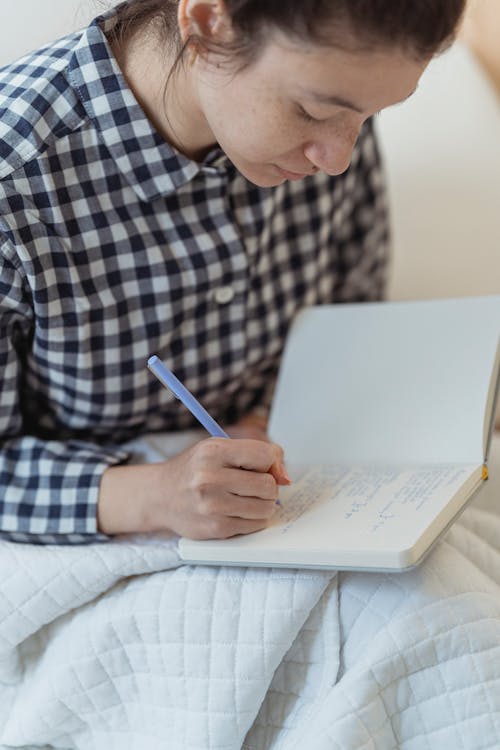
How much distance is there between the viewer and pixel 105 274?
0.76 m

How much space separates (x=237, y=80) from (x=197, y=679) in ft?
1.31

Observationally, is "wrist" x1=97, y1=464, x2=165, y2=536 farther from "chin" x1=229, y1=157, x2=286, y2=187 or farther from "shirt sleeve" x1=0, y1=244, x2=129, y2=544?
"chin" x1=229, y1=157, x2=286, y2=187

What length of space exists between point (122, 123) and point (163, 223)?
0.09 meters

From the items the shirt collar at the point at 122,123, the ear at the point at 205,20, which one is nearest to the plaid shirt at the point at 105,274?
the shirt collar at the point at 122,123

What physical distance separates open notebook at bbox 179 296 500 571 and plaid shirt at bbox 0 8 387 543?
0.07m

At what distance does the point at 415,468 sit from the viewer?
74cm

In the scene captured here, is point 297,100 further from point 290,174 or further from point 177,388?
point 177,388

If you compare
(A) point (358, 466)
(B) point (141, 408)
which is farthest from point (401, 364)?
(B) point (141, 408)

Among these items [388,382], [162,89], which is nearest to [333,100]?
[162,89]

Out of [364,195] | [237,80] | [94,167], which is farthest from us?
[364,195]

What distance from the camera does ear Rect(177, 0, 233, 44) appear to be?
0.60 metres

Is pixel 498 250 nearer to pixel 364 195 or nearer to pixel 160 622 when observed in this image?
pixel 364 195

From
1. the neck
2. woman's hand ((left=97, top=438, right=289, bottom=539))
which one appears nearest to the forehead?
the neck

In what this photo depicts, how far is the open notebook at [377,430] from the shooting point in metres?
0.64
